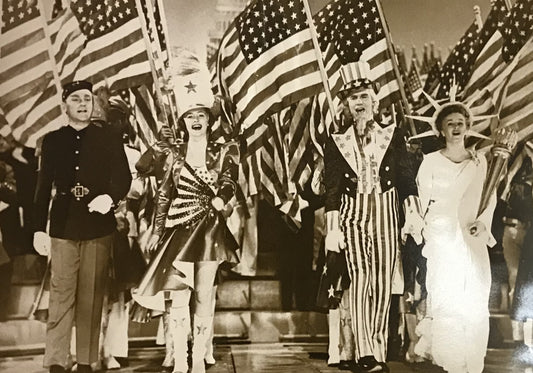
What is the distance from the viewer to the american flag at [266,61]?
3520 mm

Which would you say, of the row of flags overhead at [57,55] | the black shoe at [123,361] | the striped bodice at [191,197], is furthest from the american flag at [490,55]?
the black shoe at [123,361]

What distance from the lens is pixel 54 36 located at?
11.5 ft

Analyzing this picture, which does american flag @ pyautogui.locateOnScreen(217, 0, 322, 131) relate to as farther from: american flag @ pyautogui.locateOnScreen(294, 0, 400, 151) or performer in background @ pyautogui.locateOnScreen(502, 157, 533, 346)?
performer in background @ pyautogui.locateOnScreen(502, 157, 533, 346)

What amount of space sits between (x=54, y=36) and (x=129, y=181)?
947 millimetres

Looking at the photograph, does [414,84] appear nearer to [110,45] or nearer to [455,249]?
[455,249]

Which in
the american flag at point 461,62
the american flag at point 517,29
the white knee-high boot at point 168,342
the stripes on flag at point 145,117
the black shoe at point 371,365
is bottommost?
the black shoe at point 371,365

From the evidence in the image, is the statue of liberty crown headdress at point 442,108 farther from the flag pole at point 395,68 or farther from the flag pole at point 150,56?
the flag pole at point 150,56

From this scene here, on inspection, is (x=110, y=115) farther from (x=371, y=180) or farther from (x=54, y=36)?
(x=371, y=180)

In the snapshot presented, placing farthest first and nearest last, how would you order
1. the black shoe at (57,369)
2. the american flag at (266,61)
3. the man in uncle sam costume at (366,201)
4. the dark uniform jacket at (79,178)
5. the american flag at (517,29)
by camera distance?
the american flag at (517,29) < the american flag at (266,61) < the man in uncle sam costume at (366,201) < the dark uniform jacket at (79,178) < the black shoe at (57,369)

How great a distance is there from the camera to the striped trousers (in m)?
3.41

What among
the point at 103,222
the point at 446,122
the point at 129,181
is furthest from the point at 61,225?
the point at 446,122

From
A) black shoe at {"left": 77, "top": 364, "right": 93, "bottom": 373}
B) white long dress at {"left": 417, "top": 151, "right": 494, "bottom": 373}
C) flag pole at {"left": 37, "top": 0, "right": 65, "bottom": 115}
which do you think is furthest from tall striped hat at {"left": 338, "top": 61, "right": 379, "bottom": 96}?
black shoe at {"left": 77, "top": 364, "right": 93, "bottom": 373}

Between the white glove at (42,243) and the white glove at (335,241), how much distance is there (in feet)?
4.97

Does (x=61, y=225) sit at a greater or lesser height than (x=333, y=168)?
lesser
